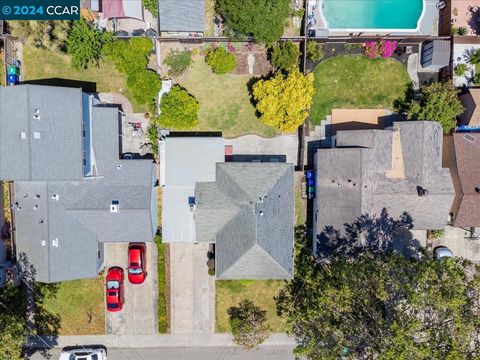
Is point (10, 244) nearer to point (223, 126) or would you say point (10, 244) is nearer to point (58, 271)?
point (58, 271)

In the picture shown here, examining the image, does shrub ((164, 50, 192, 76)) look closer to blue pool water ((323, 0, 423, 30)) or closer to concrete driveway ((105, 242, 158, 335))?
blue pool water ((323, 0, 423, 30))

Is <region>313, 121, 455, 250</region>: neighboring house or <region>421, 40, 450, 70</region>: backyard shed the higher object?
<region>421, 40, 450, 70</region>: backyard shed

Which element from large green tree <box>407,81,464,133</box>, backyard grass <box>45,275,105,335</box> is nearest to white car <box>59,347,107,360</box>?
backyard grass <box>45,275,105,335</box>

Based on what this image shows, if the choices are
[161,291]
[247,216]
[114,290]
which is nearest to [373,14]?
[247,216]

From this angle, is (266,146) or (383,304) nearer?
(383,304)

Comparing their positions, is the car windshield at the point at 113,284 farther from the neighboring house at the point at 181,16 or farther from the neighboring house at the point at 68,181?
the neighboring house at the point at 181,16

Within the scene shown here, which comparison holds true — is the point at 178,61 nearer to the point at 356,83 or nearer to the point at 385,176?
the point at 356,83

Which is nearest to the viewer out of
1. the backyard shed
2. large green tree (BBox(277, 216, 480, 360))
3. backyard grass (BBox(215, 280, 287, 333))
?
large green tree (BBox(277, 216, 480, 360))
